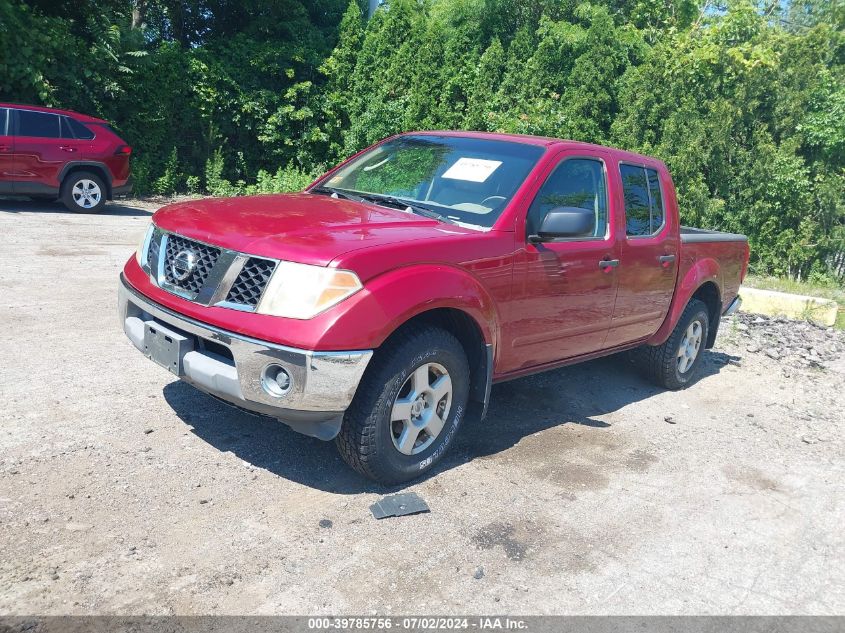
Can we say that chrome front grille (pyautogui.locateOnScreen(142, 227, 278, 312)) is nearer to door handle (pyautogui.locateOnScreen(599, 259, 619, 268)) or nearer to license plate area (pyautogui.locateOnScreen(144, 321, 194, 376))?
license plate area (pyautogui.locateOnScreen(144, 321, 194, 376))

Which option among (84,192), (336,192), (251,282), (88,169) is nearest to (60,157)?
(88,169)

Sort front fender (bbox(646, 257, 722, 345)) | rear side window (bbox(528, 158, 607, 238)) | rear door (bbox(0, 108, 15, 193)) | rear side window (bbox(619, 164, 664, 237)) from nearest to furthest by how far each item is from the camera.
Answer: rear side window (bbox(528, 158, 607, 238)), rear side window (bbox(619, 164, 664, 237)), front fender (bbox(646, 257, 722, 345)), rear door (bbox(0, 108, 15, 193))

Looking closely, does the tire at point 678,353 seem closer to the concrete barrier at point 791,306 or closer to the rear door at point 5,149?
the concrete barrier at point 791,306

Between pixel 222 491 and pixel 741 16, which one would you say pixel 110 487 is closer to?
pixel 222 491

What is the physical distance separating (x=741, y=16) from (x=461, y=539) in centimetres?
1401

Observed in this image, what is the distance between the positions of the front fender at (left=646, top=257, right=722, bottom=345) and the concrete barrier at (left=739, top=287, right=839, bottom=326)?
12.9ft

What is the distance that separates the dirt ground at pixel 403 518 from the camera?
316 centimetres

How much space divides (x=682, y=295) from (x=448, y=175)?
245 cm

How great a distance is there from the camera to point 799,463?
519 cm

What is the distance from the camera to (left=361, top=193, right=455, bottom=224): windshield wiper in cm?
453

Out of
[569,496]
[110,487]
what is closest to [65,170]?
[110,487]

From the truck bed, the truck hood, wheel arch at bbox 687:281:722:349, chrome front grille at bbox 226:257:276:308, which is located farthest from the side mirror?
wheel arch at bbox 687:281:722:349

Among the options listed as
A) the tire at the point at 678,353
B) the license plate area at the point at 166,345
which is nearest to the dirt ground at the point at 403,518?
the tire at the point at 678,353

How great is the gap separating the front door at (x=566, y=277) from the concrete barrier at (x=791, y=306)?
541 cm
